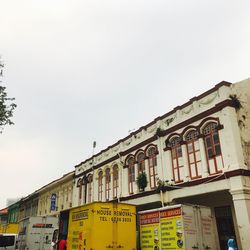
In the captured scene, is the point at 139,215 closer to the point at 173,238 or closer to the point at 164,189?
the point at 173,238

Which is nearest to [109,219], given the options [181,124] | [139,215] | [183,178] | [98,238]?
[98,238]

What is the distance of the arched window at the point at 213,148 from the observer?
1466 cm

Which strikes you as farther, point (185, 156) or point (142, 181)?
point (142, 181)

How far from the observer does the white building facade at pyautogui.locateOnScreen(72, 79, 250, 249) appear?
44.6 ft

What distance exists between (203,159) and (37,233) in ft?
41.4

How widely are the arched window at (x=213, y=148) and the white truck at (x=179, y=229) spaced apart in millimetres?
2944

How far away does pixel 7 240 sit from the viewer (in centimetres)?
2202

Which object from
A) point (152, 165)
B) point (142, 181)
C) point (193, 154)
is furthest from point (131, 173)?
point (193, 154)

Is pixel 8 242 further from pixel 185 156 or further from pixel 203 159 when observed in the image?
pixel 203 159

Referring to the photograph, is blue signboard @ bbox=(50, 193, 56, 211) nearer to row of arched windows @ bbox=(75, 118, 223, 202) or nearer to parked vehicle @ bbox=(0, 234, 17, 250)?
parked vehicle @ bbox=(0, 234, 17, 250)

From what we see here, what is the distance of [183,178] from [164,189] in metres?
1.47

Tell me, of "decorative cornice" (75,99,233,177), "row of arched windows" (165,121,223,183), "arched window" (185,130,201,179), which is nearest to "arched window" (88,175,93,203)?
"decorative cornice" (75,99,233,177)

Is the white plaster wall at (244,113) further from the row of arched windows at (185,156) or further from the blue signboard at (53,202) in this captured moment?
the blue signboard at (53,202)

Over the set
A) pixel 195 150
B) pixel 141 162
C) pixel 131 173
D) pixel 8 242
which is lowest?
pixel 8 242
